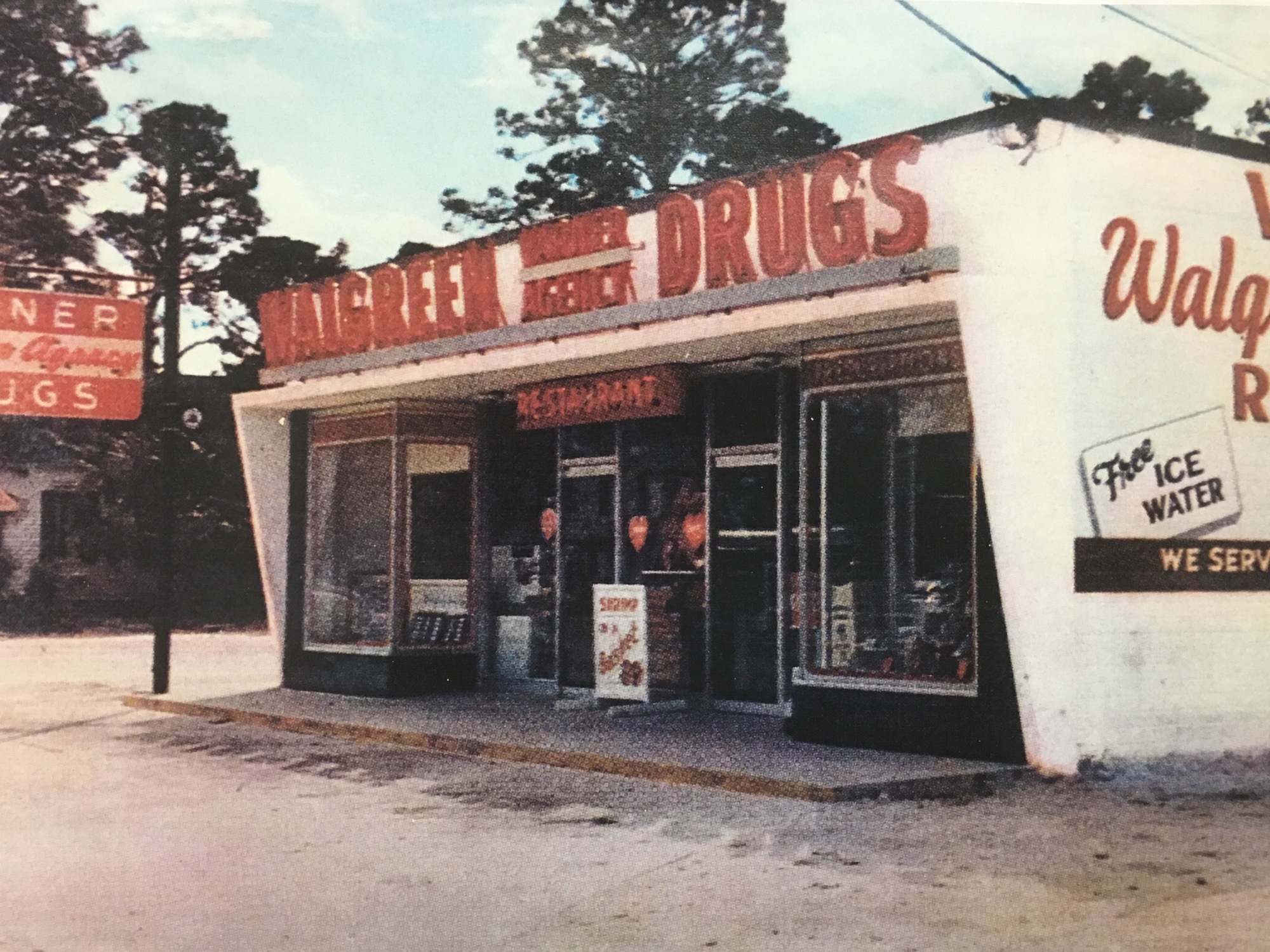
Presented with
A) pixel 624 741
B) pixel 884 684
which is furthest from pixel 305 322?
pixel 884 684

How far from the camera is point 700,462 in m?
14.4

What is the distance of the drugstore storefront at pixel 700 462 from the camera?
1058cm

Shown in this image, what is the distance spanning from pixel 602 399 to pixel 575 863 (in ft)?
22.9

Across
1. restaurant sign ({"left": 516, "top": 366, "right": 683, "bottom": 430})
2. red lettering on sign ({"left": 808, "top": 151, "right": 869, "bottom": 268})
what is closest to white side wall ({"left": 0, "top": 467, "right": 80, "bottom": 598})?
restaurant sign ({"left": 516, "top": 366, "right": 683, "bottom": 430})

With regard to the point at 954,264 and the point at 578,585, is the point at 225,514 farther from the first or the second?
the point at 954,264

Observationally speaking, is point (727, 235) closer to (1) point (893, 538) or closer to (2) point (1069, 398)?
(1) point (893, 538)

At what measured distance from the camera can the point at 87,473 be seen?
35.3 metres

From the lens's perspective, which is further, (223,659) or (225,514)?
(225,514)

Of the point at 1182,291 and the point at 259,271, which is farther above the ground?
the point at 259,271

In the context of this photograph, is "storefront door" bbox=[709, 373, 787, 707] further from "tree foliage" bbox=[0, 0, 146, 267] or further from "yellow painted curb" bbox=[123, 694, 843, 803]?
"tree foliage" bbox=[0, 0, 146, 267]

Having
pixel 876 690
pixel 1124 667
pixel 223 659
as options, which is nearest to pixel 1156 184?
pixel 1124 667

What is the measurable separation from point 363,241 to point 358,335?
102cm

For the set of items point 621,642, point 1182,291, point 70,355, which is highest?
point 70,355

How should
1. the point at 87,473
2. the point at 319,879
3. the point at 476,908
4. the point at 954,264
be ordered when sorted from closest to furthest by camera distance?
the point at 476,908 < the point at 319,879 < the point at 954,264 < the point at 87,473
